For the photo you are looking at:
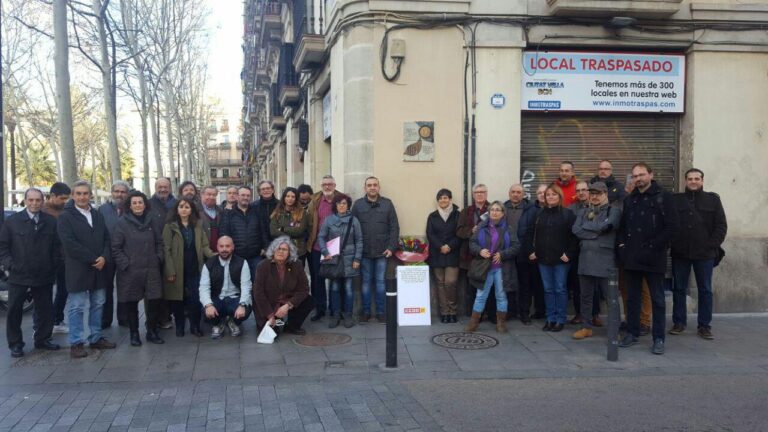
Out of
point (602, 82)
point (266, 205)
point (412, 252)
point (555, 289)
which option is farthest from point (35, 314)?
point (602, 82)

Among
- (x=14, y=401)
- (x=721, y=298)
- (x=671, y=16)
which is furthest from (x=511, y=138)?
(x=14, y=401)

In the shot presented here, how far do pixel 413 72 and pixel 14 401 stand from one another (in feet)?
20.5

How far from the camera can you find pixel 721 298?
9008mm

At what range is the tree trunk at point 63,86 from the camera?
407 inches

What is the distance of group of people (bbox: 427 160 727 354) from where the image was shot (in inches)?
267

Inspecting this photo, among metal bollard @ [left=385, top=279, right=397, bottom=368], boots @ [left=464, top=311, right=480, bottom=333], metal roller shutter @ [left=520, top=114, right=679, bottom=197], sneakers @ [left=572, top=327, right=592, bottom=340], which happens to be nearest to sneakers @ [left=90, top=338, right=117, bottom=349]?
metal bollard @ [left=385, top=279, right=397, bottom=368]

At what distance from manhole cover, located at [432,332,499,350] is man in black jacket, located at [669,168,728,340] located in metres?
2.53

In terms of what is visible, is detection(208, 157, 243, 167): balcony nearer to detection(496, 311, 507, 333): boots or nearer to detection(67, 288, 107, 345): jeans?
detection(67, 288, 107, 345): jeans

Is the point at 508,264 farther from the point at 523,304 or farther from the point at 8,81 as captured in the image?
the point at 8,81

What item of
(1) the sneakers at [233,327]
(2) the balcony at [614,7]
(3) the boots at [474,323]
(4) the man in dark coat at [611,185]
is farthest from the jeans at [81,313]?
(2) the balcony at [614,7]

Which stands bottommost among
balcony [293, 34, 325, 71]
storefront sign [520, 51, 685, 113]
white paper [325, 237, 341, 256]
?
white paper [325, 237, 341, 256]

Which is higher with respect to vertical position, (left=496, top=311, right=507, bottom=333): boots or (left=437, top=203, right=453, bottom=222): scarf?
(left=437, top=203, right=453, bottom=222): scarf

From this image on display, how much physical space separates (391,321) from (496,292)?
7.05 ft

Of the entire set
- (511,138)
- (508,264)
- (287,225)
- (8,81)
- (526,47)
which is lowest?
(508,264)
